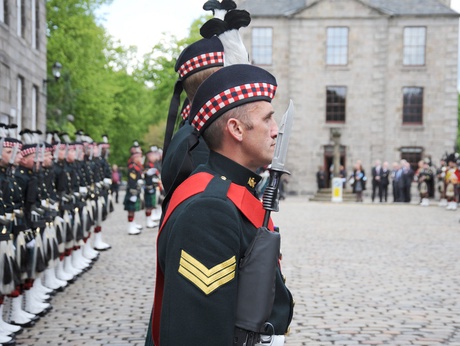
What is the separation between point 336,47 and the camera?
44.2 meters

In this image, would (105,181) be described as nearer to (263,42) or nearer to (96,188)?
(96,188)

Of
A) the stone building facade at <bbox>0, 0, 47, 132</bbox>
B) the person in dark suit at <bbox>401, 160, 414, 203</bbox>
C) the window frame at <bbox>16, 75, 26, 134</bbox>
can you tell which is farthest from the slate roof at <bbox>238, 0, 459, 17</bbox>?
the window frame at <bbox>16, 75, 26, 134</bbox>

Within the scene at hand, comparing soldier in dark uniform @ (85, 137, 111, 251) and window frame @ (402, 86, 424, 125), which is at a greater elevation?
window frame @ (402, 86, 424, 125)

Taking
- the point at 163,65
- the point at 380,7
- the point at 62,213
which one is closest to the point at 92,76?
the point at 163,65

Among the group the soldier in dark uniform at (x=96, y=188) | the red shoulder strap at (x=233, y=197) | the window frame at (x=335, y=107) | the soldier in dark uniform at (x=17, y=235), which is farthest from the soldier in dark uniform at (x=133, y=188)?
the window frame at (x=335, y=107)

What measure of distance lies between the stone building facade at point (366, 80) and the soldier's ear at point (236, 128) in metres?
41.3

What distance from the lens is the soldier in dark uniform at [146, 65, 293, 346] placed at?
95.5 inches

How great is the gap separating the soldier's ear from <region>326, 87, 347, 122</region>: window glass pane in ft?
139

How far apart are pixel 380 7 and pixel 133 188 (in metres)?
30.5

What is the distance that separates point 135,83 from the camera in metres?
57.3

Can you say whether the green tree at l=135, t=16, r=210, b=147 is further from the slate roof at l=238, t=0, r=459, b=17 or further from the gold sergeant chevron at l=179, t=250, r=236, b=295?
the gold sergeant chevron at l=179, t=250, r=236, b=295

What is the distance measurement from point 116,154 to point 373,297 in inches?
1952

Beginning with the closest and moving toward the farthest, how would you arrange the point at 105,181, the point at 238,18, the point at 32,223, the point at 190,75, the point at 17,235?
the point at 238,18, the point at 190,75, the point at 17,235, the point at 32,223, the point at 105,181

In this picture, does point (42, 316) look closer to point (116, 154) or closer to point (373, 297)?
point (373, 297)
